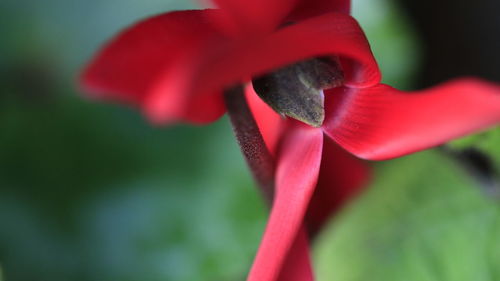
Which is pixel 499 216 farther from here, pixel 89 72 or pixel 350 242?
pixel 89 72

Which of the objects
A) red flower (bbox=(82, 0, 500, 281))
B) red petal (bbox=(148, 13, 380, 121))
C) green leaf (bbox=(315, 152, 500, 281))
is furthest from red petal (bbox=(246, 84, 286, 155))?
green leaf (bbox=(315, 152, 500, 281))

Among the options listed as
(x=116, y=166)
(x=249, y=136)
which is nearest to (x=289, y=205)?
(x=249, y=136)

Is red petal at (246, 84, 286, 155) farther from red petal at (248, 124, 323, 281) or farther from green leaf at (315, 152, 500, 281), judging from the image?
green leaf at (315, 152, 500, 281)

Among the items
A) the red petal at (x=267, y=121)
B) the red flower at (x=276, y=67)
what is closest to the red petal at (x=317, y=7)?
the red flower at (x=276, y=67)

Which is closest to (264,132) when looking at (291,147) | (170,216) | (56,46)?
(291,147)

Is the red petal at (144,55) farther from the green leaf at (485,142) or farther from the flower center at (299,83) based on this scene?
the green leaf at (485,142)

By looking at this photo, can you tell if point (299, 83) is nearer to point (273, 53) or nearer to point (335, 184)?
point (273, 53)
